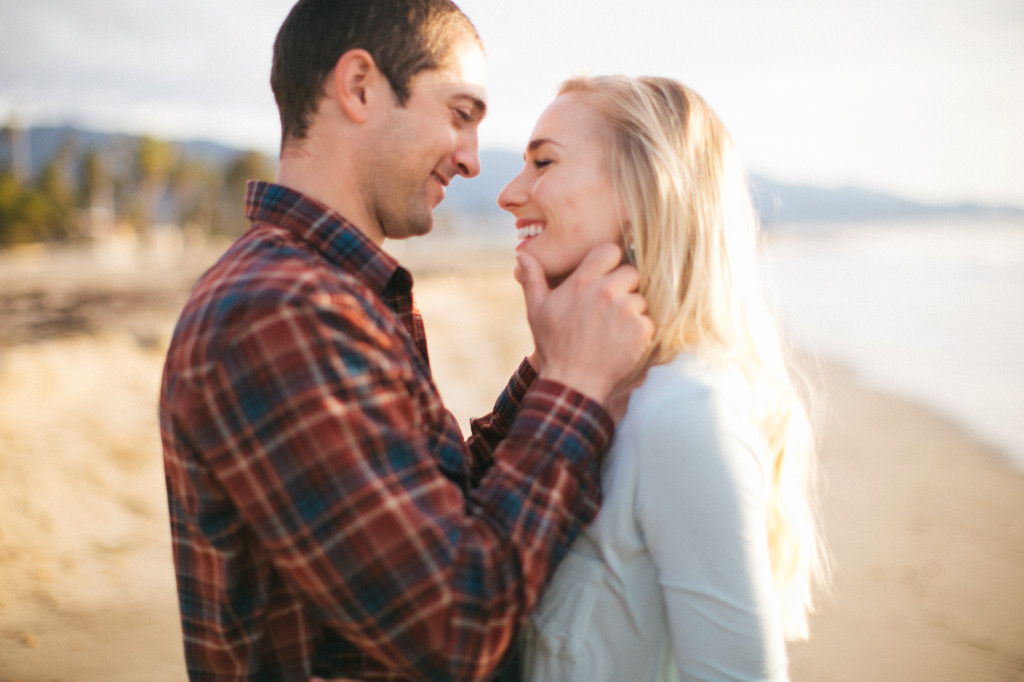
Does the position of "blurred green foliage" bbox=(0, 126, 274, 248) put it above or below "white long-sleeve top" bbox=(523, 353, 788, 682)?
below

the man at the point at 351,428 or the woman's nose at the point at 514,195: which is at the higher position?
the woman's nose at the point at 514,195

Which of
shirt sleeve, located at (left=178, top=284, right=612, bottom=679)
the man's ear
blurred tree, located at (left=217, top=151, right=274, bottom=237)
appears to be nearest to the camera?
shirt sleeve, located at (left=178, top=284, right=612, bottom=679)

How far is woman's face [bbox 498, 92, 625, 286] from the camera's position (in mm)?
2100

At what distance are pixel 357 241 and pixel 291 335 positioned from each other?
1.54ft

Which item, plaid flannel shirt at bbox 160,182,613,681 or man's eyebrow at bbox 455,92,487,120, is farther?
man's eyebrow at bbox 455,92,487,120

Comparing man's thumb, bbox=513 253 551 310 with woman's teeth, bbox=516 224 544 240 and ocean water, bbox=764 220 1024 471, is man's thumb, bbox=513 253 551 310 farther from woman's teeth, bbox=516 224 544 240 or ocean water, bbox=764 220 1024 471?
ocean water, bbox=764 220 1024 471

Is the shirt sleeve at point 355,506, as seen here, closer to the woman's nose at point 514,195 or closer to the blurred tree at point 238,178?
the woman's nose at point 514,195

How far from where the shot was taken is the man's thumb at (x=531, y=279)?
6.43 ft

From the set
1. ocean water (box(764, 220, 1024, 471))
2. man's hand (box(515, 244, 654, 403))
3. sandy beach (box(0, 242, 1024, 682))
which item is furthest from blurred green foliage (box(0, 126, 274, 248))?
man's hand (box(515, 244, 654, 403))

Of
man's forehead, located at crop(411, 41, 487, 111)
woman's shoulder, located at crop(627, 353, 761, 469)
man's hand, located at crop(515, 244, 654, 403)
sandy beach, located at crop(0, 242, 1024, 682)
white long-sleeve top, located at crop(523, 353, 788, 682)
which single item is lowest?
sandy beach, located at crop(0, 242, 1024, 682)

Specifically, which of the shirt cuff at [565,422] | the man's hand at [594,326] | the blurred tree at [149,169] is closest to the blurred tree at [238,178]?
the blurred tree at [149,169]

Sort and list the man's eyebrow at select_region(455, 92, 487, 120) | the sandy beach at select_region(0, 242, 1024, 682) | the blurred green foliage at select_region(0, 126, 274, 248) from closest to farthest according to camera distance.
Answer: the man's eyebrow at select_region(455, 92, 487, 120) < the sandy beach at select_region(0, 242, 1024, 682) < the blurred green foliage at select_region(0, 126, 274, 248)

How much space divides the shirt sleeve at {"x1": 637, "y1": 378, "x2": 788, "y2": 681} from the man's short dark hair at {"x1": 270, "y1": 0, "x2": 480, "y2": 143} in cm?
115

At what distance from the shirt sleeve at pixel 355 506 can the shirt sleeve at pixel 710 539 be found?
0.37 meters
